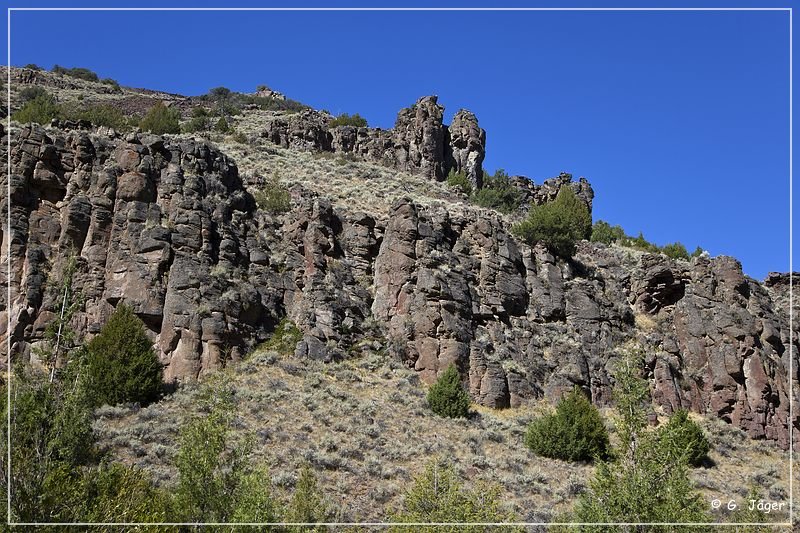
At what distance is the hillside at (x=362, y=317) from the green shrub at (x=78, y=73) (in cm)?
6223

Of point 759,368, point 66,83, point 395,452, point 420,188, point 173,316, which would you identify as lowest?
point 395,452

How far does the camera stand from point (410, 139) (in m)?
70.5

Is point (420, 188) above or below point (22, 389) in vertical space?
above

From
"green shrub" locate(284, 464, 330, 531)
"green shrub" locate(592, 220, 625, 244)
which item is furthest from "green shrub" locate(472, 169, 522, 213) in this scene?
"green shrub" locate(284, 464, 330, 531)

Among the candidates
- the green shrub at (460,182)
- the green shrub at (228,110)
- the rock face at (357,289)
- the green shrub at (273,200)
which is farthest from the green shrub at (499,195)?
the green shrub at (228,110)

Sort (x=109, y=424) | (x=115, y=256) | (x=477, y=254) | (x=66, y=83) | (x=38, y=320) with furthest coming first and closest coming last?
(x=66, y=83), (x=477, y=254), (x=115, y=256), (x=38, y=320), (x=109, y=424)

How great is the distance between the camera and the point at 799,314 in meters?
46.9

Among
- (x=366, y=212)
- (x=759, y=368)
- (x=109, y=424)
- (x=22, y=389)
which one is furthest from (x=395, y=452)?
(x=759, y=368)

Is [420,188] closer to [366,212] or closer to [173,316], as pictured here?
[366,212]

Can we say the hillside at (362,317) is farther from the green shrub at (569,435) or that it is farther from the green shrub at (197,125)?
the green shrub at (197,125)

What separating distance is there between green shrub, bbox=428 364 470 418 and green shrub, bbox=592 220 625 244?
29.8 m

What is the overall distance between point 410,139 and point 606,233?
2142 cm

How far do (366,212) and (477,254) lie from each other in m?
7.40

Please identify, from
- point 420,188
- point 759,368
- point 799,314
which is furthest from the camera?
point 420,188
